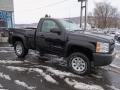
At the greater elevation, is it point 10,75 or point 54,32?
point 54,32

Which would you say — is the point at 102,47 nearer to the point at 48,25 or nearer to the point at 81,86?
the point at 81,86

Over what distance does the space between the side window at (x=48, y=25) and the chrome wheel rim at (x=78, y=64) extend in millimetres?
1522

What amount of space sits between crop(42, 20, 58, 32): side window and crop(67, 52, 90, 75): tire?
1.42 meters

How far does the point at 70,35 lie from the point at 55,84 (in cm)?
206

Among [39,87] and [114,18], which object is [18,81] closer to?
[39,87]

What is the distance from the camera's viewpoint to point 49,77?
762 centimetres

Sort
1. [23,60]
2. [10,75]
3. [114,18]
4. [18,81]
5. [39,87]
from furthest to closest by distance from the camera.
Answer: [114,18], [23,60], [10,75], [18,81], [39,87]

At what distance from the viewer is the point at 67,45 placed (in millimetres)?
8398

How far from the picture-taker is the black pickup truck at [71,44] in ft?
25.4

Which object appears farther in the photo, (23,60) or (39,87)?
(23,60)

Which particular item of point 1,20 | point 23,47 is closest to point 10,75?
point 23,47

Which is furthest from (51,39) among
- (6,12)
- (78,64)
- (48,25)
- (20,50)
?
(6,12)

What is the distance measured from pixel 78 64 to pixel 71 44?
0.70 metres

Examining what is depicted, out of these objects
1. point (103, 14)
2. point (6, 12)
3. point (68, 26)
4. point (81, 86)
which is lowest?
point (81, 86)
